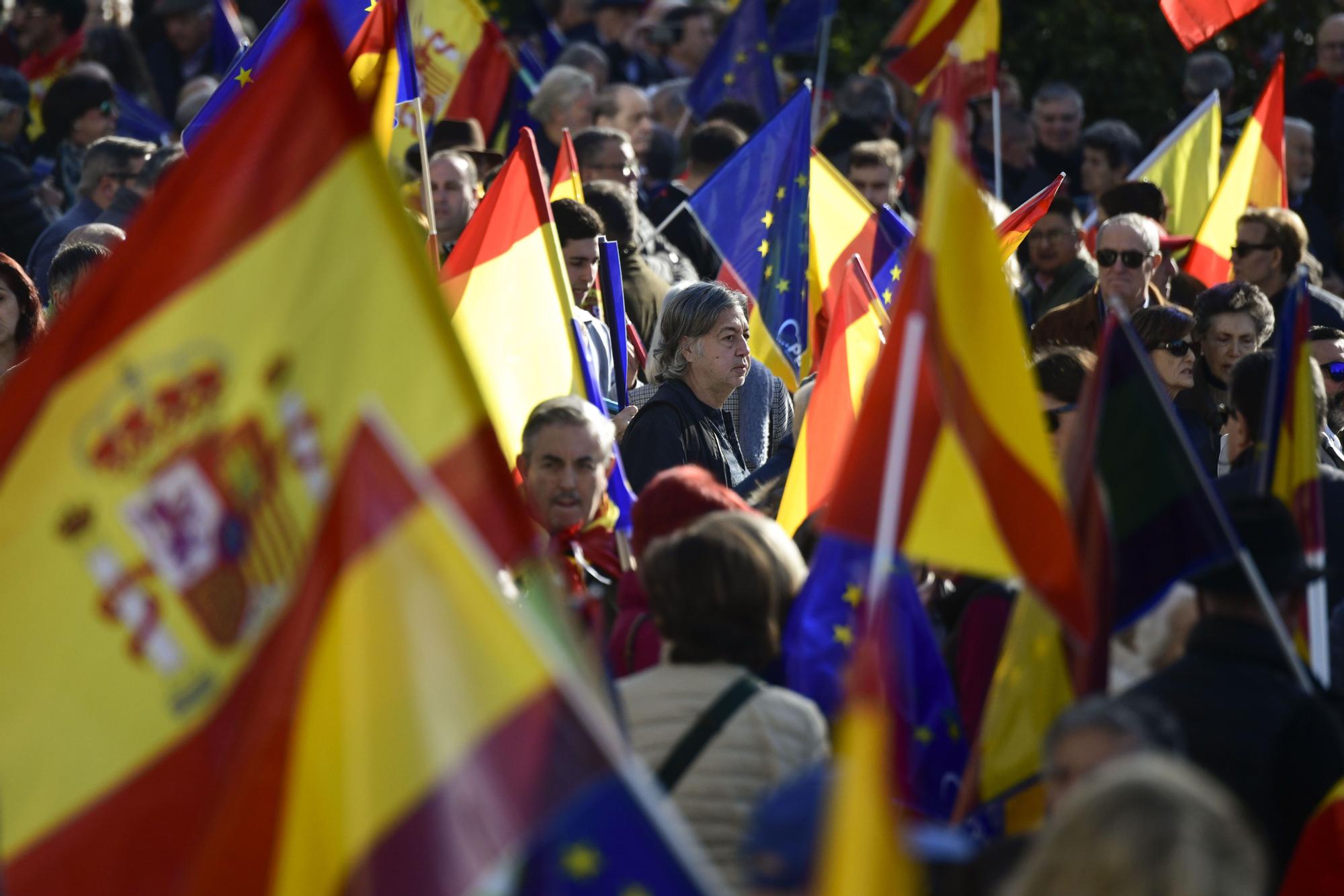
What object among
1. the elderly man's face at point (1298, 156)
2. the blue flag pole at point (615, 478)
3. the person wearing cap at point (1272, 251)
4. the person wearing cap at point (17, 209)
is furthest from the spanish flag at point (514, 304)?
the elderly man's face at point (1298, 156)

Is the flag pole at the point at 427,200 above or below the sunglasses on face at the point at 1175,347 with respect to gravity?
above

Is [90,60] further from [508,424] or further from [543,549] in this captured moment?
[543,549]

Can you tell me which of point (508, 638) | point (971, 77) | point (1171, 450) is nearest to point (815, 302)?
point (971, 77)

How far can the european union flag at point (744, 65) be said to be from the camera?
488 inches

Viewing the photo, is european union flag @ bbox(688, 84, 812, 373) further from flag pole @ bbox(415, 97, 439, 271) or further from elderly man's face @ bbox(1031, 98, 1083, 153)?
elderly man's face @ bbox(1031, 98, 1083, 153)

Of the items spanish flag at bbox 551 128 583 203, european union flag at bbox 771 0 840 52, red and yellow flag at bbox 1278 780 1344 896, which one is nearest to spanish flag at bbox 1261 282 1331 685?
red and yellow flag at bbox 1278 780 1344 896

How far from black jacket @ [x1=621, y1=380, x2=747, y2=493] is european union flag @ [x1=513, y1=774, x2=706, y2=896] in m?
3.74

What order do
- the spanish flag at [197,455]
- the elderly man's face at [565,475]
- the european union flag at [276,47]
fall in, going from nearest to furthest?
1. the spanish flag at [197,455]
2. the elderly man's face at [565,475]
3. the european union flag at [276,47]

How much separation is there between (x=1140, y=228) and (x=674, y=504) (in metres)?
4.58

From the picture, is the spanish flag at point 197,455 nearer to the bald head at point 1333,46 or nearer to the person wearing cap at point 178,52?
the person wearing cap at point 178,52

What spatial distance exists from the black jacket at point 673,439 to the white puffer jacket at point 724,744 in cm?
272

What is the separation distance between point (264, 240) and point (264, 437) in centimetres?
38

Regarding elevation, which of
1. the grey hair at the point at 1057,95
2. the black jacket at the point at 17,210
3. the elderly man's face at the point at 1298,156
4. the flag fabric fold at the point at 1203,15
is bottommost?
the elderly man's face at the point at 1298,156

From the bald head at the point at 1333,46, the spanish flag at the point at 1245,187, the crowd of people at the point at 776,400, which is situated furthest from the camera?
the bald head at the point at 1333,46
